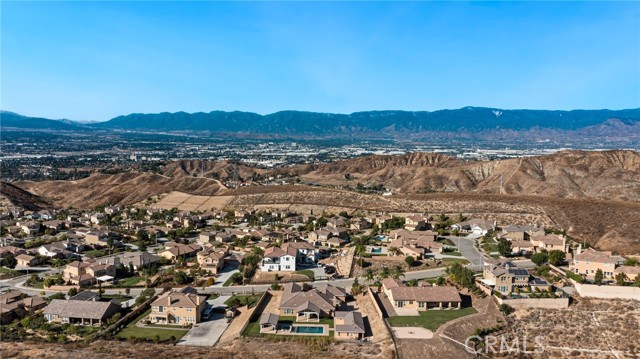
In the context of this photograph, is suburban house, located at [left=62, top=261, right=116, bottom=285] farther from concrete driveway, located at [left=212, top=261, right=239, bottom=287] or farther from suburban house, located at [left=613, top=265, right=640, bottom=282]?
suburban house, located at [left=613, top=265, right=640, bottom=282]

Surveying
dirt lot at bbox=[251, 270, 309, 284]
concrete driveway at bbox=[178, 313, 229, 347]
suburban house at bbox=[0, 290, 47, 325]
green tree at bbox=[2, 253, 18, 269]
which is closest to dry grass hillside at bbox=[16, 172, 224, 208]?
green tree at bbox=[2, 253, 18, 269]

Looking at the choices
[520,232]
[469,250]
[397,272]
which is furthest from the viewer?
[520,232]

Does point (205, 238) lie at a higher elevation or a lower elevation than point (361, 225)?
lower

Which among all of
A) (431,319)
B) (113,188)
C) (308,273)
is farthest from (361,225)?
(113,188)

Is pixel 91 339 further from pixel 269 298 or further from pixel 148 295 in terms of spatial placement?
pixel 269 298

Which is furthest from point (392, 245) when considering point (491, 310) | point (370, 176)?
point (370, 176)

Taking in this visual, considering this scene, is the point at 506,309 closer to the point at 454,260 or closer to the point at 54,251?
the point at 454,260
